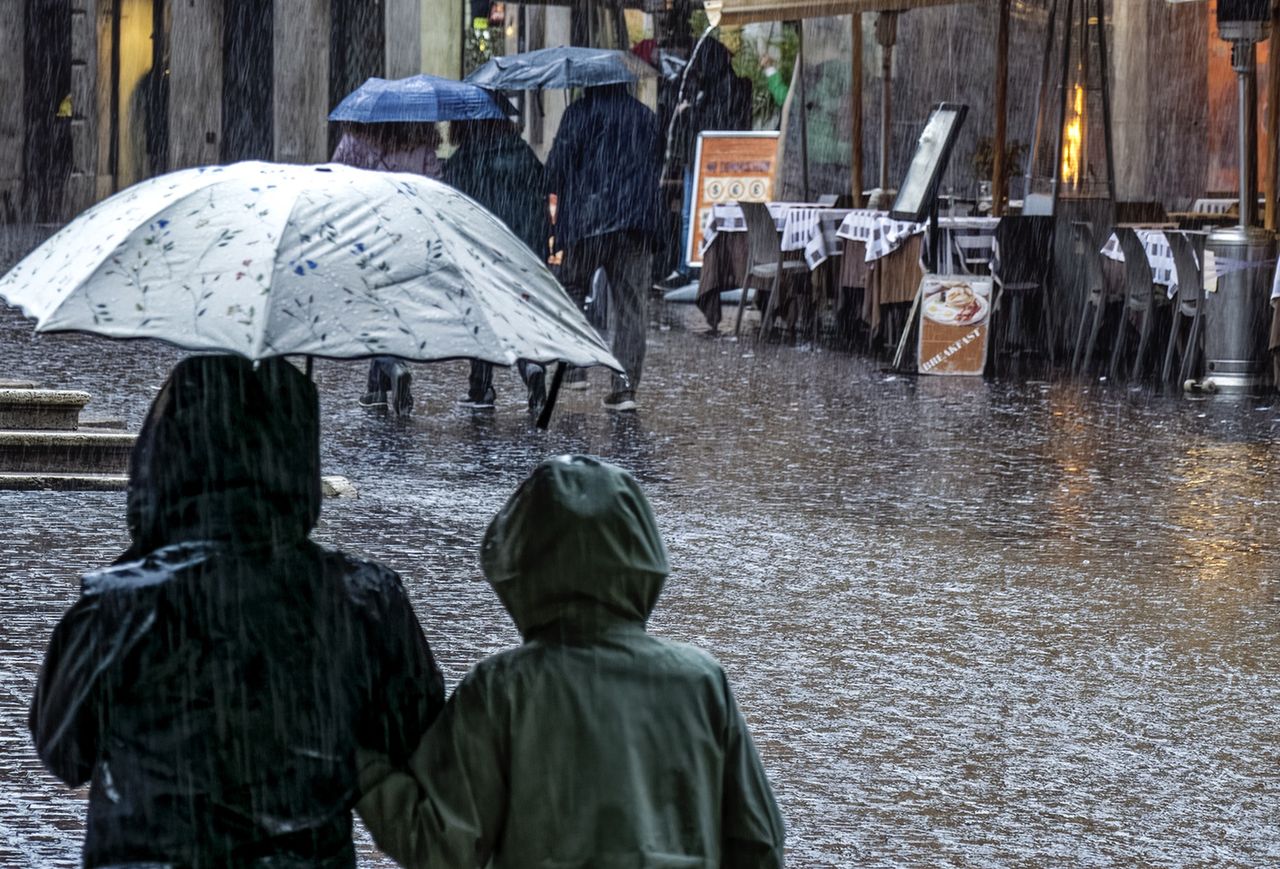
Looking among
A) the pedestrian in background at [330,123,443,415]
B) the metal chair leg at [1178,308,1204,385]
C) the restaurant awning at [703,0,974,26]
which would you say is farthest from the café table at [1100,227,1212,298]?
the pedestrian in background at [330,123,443,415]

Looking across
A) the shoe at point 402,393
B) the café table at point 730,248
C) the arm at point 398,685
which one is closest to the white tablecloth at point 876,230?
the café table at point 730,248

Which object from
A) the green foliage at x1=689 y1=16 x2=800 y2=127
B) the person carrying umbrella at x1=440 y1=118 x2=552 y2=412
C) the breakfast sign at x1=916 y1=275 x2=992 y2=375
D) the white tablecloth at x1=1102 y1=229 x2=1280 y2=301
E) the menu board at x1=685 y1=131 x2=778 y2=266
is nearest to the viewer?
the person carrying umbrella at x1=440 y1=118 x2=552 y2=412

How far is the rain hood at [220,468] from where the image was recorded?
102 inches

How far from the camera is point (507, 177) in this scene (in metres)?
12.6

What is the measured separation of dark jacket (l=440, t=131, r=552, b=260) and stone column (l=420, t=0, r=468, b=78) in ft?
68.9

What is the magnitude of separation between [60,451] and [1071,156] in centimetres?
983

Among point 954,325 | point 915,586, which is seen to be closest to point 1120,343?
point 954,325

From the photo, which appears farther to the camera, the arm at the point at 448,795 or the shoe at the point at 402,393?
the shoe at the point at 402,393

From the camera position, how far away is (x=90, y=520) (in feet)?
28.2

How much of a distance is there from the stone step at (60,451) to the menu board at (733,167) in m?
12.3

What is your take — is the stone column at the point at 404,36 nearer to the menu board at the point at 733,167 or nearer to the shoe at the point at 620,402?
the menu board at the point at 733,167

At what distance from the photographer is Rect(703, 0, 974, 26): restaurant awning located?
16.9 metres

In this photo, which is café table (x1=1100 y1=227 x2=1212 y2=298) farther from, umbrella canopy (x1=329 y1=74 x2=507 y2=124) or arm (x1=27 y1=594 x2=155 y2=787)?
arm (x1=27 y1=594 x2=155 y2=787)

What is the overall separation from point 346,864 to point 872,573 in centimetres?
540
